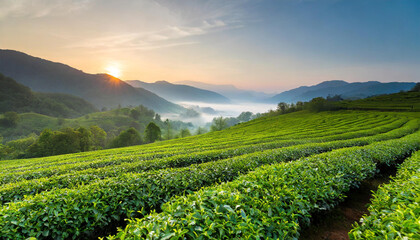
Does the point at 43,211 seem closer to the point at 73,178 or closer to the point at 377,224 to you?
the point at 73,178

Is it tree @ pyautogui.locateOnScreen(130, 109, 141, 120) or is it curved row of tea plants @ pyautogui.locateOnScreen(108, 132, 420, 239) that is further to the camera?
tree @ pyautogui.locateOnScreen(130, 109, 141, 120)

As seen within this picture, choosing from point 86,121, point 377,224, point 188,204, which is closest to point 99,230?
point 188,204

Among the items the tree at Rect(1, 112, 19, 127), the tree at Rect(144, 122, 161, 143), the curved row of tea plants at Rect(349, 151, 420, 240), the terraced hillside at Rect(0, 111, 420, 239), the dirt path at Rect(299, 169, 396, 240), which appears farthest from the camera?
the tree at Rect(1, 112, 19, 127)

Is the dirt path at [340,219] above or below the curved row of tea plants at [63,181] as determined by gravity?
below

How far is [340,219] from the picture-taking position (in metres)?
6.27

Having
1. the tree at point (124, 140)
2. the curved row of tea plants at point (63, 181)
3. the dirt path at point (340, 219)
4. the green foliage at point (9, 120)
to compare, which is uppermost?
the green foliage at point (9, 120)

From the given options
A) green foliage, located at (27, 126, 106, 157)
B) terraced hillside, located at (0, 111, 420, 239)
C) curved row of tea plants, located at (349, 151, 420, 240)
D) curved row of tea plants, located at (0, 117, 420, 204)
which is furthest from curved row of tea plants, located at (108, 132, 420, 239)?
green foliage, located at (27, 126, 106, 157)

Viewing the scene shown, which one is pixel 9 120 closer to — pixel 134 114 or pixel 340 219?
pixel 134 114

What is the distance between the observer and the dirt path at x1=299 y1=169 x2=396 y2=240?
5.45 meters

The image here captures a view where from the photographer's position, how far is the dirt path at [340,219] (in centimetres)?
545

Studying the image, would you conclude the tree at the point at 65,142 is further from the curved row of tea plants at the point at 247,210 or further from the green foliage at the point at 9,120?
the green foliage at the point at 9,120

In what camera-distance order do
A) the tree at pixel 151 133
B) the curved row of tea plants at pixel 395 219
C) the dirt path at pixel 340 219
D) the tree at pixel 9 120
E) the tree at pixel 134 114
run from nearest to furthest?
the curved row of tea plants at pixel 395 219 → the dirt path at pixel 340 219 → the tree at pixel 151 133 → the tree at pixel 9 120 → the tree at pixel 134 114

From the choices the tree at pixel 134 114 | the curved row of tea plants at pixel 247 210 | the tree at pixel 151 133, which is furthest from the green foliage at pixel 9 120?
the curved row of tea plants at pixel 247 210

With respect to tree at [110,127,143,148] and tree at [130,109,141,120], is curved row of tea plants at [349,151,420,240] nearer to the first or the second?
tree at [110,127,143,148]
